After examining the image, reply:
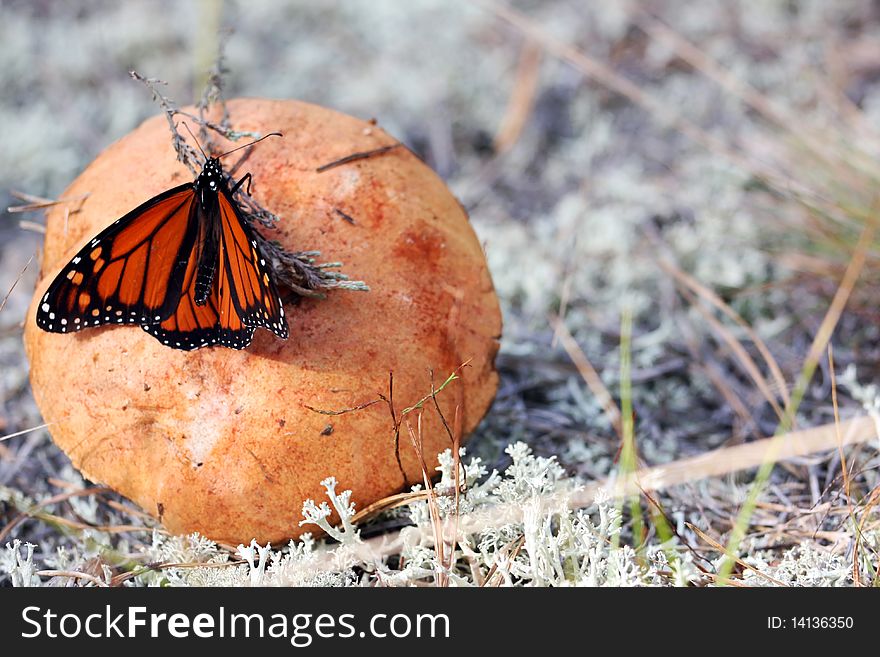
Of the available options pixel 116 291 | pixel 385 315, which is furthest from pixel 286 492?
pixel 116 291

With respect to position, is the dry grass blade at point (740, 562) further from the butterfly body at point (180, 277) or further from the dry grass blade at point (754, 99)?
the dry grass blade at point (754, 99)

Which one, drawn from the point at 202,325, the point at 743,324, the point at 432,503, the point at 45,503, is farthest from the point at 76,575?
the point at 743,324

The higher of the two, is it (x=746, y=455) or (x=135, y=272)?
(x=135, y=272)

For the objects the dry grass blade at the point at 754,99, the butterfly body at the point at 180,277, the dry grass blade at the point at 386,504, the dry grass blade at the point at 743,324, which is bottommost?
the dry grass blade at the point at 386,504

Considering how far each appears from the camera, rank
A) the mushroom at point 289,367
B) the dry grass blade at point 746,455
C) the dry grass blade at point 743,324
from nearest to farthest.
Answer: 1. the mushroom at point 289,367
2. the dry grass blade at point 746,455
3. the dry grass blade at point 743,324

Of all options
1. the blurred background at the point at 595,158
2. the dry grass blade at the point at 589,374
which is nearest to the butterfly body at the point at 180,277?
the blurred background at the point at 595,158

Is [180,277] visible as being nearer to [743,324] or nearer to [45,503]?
[45,503]

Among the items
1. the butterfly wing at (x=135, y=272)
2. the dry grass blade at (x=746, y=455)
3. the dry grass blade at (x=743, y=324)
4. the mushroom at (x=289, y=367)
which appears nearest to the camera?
the butterfly wing at (x=135, y=272)
